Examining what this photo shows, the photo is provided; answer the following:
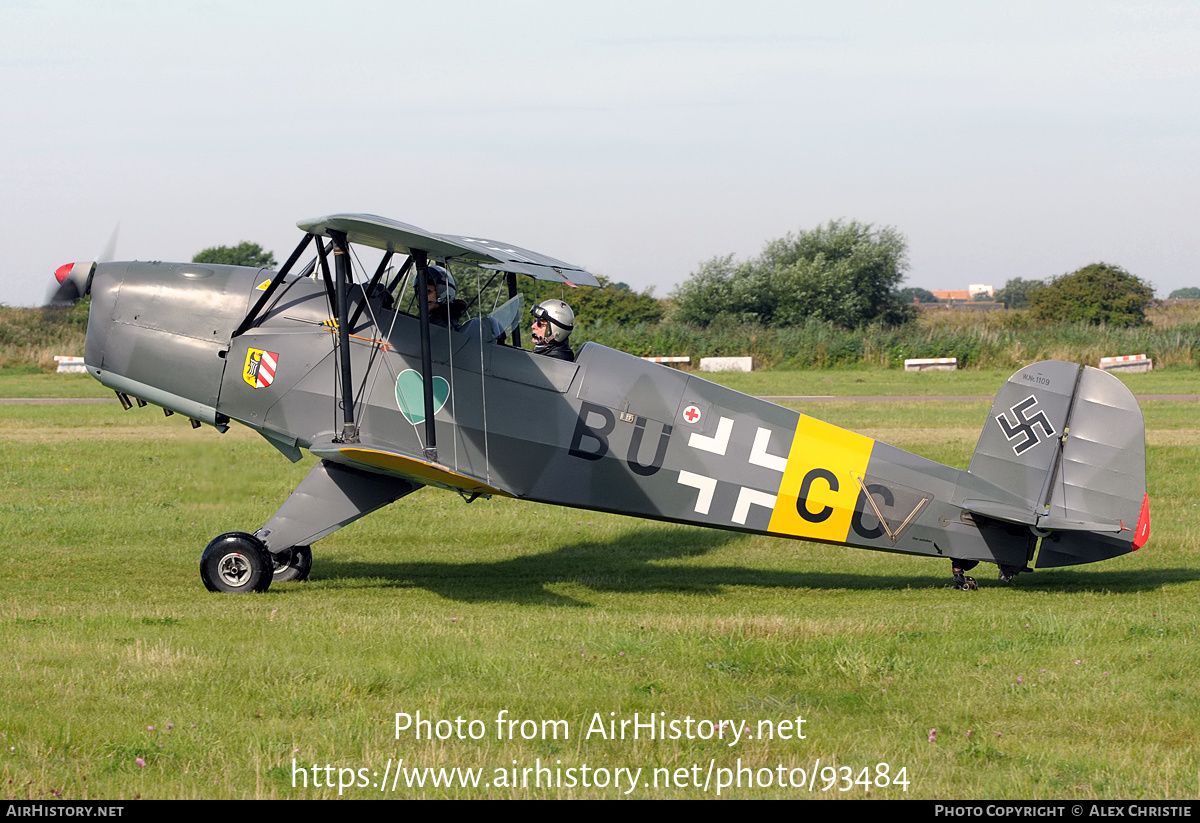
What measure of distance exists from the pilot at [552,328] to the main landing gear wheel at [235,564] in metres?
2.94

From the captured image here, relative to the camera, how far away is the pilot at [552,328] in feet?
31.7

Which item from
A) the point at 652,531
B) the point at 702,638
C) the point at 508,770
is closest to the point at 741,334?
the point at 652,531

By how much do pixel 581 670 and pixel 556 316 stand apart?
3.76 metres

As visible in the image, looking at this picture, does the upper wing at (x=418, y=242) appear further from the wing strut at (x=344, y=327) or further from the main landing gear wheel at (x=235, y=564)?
the main landing gear wheel at (x=235, y=564)

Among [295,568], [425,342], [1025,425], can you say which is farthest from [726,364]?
[425,342]

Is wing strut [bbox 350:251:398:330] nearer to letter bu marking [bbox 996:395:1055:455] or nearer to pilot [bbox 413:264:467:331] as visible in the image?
pilot [bbox 413:264:467:331]

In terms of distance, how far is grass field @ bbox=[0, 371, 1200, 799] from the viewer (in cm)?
508

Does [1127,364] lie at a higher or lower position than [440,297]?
higher

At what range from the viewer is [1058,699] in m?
6.28

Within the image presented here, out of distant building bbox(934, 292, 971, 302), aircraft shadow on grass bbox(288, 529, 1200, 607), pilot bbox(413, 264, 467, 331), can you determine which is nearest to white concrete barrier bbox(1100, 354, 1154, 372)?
aircraft shadow on grass bbox(288, 529, 1200, 607)

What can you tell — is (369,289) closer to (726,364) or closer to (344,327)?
(344,327)

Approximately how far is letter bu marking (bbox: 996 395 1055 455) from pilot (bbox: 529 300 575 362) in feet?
12.8

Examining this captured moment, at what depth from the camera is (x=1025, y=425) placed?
385 inches
